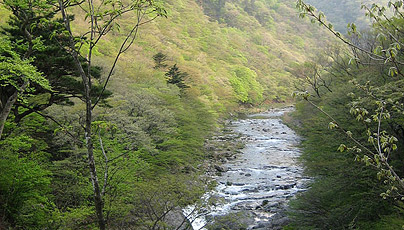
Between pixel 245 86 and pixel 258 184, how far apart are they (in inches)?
1491

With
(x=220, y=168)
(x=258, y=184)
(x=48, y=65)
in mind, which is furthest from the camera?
(x=220, y=168)

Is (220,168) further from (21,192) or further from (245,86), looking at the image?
(245,86)

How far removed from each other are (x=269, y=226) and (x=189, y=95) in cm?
1514

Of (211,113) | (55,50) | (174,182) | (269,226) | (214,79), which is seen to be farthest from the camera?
(214,79)

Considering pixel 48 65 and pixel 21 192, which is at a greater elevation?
pixel 48 65

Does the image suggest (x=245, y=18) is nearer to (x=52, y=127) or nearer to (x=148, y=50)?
(x=148, y=50)

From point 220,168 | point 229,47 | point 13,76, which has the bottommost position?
point 220,168

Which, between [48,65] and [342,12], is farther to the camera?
[342,12]

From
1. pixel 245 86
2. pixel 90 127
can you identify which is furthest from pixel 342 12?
pixel 90 127

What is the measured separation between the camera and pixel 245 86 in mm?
53344

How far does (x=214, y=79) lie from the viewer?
4241 centimetres

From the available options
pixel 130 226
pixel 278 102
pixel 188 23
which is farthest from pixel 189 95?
pixel 188 23

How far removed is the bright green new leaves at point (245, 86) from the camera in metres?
49.3

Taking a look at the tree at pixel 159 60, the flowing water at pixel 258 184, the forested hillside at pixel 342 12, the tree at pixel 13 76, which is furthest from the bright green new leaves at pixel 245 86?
the forested hillside at pixel 342 12
